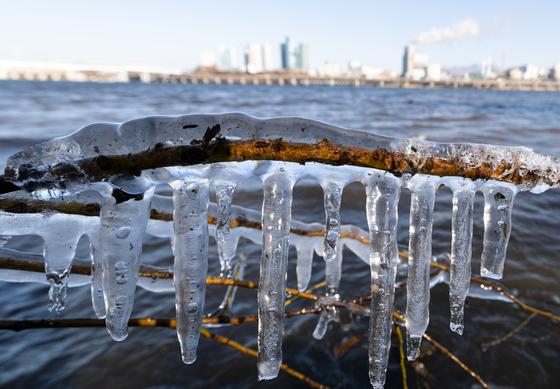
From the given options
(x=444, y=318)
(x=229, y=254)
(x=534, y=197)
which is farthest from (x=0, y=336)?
(x=534, y=197)

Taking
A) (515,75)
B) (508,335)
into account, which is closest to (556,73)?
(515,75)

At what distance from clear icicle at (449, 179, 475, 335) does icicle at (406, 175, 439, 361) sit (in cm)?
13

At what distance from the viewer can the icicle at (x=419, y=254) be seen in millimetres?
1333

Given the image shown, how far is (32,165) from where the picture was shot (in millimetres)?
850

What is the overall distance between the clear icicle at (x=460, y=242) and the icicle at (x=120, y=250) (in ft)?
3.83

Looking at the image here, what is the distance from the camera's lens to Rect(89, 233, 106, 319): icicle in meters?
1.57

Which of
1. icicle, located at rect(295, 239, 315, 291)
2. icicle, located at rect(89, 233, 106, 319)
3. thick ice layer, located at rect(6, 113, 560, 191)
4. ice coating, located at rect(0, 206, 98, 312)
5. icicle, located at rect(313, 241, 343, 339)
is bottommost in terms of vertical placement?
icicle, located at rect(313, 241, 343, 339)

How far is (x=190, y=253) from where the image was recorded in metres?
1.33

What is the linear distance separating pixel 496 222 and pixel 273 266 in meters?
0.98

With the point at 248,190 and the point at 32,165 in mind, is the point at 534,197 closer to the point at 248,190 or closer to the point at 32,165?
the point at 248,190

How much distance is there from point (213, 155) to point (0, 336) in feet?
11.9

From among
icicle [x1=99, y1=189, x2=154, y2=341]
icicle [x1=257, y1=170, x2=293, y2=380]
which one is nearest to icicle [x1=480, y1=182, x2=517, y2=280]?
icicle [x1=257, y1=170, x2=293, y2=380]

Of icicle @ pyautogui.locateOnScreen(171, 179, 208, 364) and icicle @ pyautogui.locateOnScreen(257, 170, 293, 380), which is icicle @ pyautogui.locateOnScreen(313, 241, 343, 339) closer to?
icicle @ pyautogui.locateOnScreen(257, 170, 293, 380)

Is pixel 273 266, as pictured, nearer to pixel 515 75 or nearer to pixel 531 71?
pixel 515 75
